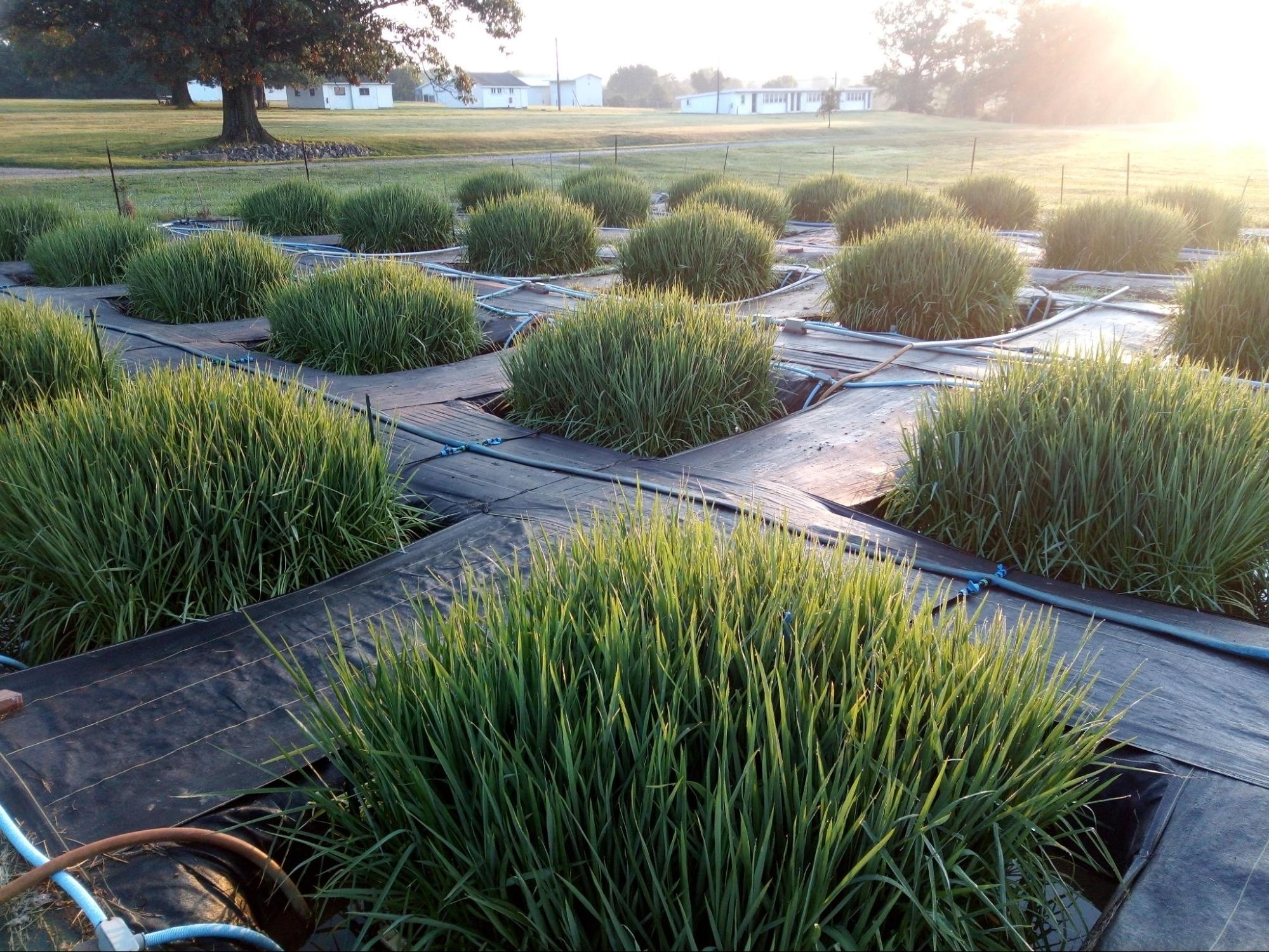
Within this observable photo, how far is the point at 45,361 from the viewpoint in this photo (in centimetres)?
364

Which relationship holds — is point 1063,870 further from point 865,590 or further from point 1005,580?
point 1005,580

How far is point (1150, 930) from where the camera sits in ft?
4.34

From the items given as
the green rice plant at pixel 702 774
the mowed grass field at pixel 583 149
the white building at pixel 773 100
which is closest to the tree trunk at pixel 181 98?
the mowed grass field at pixel 583 149

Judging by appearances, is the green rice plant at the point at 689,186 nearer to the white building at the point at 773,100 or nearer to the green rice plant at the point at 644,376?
the green rice plant at the point at 644,376

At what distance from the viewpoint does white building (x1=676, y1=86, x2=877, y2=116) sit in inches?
2719

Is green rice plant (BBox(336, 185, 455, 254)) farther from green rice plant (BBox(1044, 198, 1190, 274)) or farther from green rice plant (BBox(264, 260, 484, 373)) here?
green rice plant (BBox(1044, 198, 1190, 274))

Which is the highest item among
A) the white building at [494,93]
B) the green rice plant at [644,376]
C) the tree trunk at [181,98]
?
the white building at [494,93]

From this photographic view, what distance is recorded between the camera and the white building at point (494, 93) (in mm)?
67562

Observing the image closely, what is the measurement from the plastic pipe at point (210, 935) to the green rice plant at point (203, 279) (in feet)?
15.4

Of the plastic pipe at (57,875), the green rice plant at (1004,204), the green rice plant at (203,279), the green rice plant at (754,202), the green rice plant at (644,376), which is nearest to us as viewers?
the plastic pipe at (57,875)

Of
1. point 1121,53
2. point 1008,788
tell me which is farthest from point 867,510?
point 1121,53

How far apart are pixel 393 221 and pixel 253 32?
1421cm

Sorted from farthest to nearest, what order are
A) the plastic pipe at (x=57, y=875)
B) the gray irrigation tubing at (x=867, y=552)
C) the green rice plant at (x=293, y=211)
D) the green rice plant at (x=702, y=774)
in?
the green rice plant at (x=293, y=211) < the gray irrigation tubing at (x=867, y=552) < the plastic pipe at (x=57, y=875) < the green rice plant at (x=702, y=774)

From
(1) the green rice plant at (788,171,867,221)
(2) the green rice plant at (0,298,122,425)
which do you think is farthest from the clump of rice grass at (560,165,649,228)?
(2) the green rice plant at (0,298,122,425)
